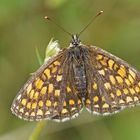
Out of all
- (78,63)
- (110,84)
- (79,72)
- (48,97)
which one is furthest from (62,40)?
(48,97)

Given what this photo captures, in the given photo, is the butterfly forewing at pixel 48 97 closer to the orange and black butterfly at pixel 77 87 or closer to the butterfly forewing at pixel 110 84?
the orange and black butterfly at pixel 77 87

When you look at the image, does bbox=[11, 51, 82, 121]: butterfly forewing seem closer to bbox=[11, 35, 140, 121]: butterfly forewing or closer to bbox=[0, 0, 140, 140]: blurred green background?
bbox=[11, 35, 140, 121]: butterfly forewing

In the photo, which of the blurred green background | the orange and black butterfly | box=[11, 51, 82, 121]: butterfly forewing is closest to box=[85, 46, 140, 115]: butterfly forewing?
the orange and black butterfly

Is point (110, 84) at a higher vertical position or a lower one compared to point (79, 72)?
lower

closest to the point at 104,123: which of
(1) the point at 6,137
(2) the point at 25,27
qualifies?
(1) the point at 6,137

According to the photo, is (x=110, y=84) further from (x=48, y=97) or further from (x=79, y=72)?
(x=48, y=97)

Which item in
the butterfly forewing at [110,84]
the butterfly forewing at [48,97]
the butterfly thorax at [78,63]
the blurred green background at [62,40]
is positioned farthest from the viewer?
the blurred green background at [62,40]

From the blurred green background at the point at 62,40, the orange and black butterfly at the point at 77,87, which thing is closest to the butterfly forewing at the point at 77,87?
the orange and black butterfly at the point at 77,87
